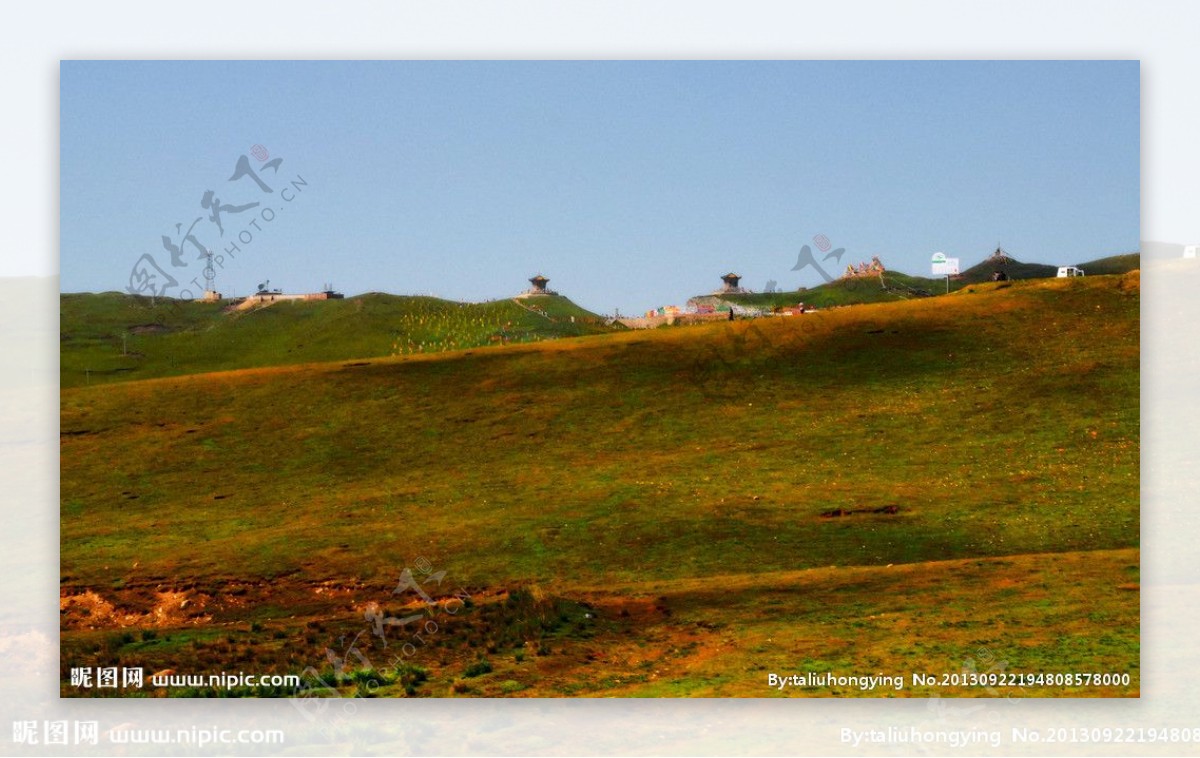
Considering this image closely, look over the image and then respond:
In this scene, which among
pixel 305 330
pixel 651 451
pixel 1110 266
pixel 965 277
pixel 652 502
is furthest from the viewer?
pixel 305 330

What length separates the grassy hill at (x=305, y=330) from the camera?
466ft

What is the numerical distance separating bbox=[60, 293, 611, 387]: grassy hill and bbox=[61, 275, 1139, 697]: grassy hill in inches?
2472

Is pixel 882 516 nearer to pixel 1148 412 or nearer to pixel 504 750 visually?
pixel 1148 412

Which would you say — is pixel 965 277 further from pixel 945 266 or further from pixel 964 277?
pixel 945 266

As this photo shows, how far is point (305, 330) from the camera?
177m

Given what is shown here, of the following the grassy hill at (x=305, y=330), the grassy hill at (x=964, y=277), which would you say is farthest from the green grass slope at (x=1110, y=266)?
the grassy hill at (x=305, y=330)

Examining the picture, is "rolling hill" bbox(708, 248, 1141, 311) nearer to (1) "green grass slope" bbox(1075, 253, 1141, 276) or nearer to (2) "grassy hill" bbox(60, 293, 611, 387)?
(1) "green grass slope" bbox(1075, 253, 1141, 276)

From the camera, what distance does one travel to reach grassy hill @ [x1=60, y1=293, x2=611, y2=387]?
142000 mm

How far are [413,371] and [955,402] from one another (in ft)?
101

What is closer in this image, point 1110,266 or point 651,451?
point 651,451

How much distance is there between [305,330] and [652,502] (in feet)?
435

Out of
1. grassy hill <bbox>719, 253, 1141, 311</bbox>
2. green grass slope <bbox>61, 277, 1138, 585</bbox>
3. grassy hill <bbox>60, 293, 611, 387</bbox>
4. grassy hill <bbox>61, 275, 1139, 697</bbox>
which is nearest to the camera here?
grassy hill <bbox>61, 275, 1139, 697</bbox>

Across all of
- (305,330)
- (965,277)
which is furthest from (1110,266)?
(305,330)

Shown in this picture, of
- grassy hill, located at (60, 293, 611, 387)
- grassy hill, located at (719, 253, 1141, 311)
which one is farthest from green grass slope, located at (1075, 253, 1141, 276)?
grassy hill, located at (60, 293, 611, 387)
